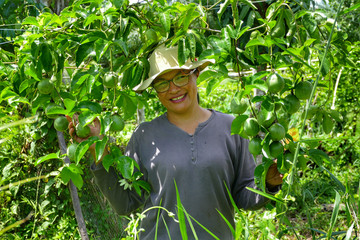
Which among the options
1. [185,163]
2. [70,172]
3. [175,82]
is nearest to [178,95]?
[175,82]

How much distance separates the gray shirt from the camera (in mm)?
1716

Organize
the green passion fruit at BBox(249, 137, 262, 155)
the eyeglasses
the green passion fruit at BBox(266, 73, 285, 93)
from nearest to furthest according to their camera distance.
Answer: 1. the green passion fruit at BBox(266, 73, 285, 93)
2. the green passion fruit at BBox(249, 137, 262, 155)
3. the eyeglasses

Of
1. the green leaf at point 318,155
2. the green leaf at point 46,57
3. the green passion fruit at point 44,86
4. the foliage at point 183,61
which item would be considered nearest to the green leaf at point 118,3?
the foliage at point 183,61

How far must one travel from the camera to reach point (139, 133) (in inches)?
73.9

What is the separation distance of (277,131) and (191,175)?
0.73 m

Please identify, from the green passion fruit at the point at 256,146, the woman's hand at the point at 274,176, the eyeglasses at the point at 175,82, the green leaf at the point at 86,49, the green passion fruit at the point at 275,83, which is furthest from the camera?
the eyeglasses at the point at 175,82

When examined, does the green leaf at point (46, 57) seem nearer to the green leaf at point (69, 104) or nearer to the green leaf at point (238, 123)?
the green leaf at point (69, 104)

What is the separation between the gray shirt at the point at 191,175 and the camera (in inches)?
67.6

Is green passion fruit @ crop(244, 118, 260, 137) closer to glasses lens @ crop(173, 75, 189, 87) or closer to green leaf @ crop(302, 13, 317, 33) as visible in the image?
green leaf @ crop(302, 13, 317, 33)

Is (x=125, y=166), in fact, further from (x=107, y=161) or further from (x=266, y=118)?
(x=266, y=118)

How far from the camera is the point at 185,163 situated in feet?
5.65

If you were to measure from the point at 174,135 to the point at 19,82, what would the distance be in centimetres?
72

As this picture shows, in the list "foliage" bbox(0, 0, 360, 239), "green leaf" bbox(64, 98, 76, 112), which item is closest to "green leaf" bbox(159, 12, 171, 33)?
"foliage" bbox(0, 0, 360, 239)

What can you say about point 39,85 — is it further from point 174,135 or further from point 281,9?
point 281,9
